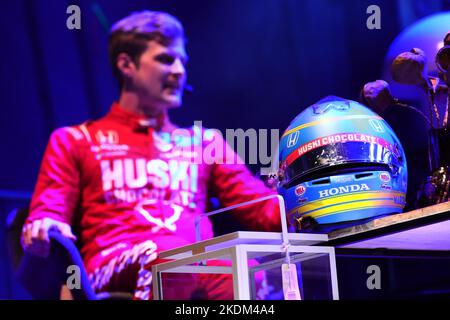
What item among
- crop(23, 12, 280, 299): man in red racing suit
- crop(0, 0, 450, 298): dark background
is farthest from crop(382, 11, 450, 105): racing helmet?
crop(23, 12, 280, 299): man in red racing suit

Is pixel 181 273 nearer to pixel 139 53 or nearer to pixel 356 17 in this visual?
pixel 139 53

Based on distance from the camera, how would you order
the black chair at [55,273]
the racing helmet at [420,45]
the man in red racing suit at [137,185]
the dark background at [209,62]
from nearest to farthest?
the racing helmet at [420,45] → the black chair at [55,273] → the man in red racing suit at [137,185] → the dark background at [209,62]

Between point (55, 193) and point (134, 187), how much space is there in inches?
13.3

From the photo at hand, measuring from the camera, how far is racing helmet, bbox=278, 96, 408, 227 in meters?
1.82

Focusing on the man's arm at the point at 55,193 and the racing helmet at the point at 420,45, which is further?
the man's arm at the point at 55,193

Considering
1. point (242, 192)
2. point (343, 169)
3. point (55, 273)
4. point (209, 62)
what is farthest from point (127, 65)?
point (343, 169)

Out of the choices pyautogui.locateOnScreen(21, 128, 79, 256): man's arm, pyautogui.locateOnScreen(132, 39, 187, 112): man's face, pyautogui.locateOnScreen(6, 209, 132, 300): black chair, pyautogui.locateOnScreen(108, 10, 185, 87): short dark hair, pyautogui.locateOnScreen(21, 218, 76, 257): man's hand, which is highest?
pyautogui.locateOnScreen(108, 10, 185, 87): short dark hair

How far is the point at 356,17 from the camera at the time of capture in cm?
361

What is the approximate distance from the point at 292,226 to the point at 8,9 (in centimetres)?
198

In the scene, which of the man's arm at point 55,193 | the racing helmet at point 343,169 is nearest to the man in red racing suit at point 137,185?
the man's arm at point 55,193

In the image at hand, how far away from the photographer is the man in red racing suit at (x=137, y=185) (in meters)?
2.97

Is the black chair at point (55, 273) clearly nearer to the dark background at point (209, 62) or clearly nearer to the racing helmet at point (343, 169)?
the dark background at point (209, 62)

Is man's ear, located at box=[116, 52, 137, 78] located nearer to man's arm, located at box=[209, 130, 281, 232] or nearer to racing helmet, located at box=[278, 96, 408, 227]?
man's arm, located at box=[209, 130, 281, 232]

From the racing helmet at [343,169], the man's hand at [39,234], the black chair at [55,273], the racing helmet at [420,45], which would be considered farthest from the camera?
the man's hand at [39,234]
